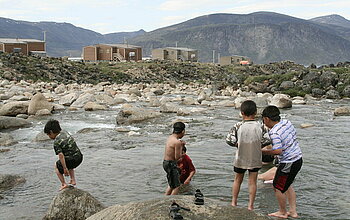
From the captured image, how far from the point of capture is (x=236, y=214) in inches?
183

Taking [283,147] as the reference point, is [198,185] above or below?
below

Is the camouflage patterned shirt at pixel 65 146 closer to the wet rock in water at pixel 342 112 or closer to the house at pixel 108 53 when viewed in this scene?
the wet rock in water at pixel 342 112

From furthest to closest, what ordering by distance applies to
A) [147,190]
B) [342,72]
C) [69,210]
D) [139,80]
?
[139,80] → [342,72] → [147,190] → [69,210]

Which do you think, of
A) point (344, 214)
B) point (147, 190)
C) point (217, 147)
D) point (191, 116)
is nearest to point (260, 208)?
point (344, 214)

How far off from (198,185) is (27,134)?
9.52 metres

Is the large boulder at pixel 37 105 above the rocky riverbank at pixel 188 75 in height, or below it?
below

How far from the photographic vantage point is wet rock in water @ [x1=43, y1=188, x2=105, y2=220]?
652 cm

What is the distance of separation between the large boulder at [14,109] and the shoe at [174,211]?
1769 cm

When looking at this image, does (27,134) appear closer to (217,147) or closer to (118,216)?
(217,147)

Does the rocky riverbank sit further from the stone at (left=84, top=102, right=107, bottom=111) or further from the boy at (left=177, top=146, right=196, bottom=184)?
the boy at (left=177, top=146, right=196, bottom=184)

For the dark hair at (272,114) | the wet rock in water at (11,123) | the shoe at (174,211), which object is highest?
the dark hair at (272,114)

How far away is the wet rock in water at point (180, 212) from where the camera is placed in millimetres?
4449

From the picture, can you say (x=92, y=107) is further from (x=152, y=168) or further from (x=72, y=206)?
(x=72, y=206)

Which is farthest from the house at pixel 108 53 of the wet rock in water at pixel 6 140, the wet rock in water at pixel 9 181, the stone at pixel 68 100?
the wet rock in water at pixel 9 181
